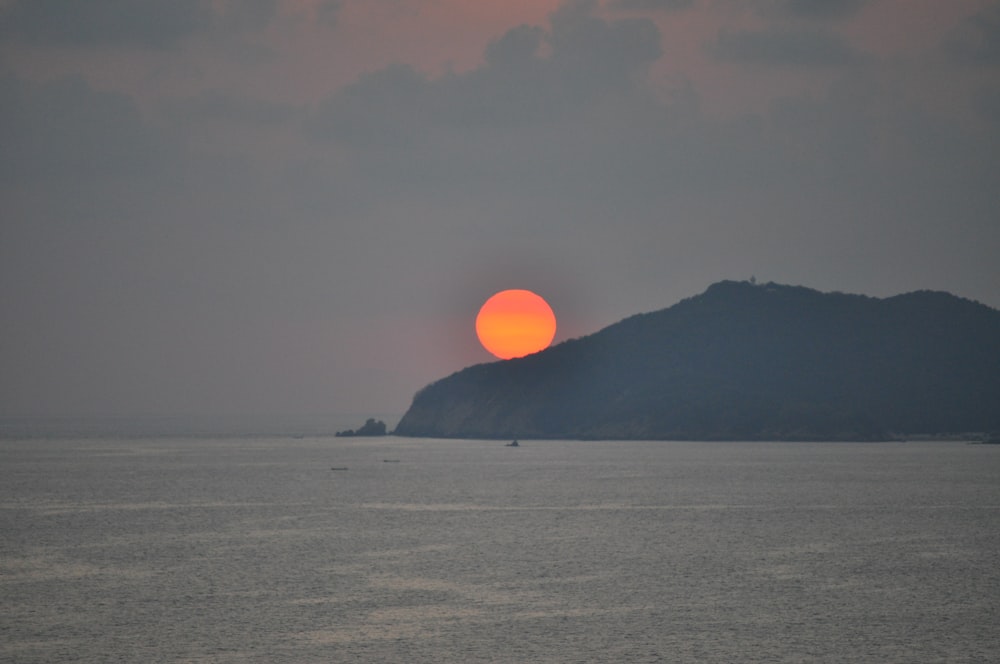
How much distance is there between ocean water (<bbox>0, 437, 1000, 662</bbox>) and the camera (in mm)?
42750

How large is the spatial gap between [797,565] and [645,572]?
33.3 ft

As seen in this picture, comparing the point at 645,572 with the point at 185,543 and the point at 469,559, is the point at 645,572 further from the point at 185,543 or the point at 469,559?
the point at 185,543

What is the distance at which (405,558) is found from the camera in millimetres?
69562

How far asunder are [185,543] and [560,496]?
5584 cm

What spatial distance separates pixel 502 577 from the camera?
60.5m

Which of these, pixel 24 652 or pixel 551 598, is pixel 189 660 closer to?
pixel 24 652

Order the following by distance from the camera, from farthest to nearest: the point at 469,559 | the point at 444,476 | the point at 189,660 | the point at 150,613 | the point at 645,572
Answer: the point at 444,476 → the point at 469,559 → the point at 645,572 → the point at 150,613 → the point at 189,660

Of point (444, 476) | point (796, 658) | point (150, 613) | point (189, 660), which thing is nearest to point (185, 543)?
point (150, 613)

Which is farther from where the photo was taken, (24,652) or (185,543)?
(185,543)

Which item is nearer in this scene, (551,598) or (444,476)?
(551,598)

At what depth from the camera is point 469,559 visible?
225 feet

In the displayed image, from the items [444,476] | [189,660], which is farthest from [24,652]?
[444,476]

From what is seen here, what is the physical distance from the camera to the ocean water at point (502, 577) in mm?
42750

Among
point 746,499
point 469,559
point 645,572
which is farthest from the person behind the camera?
point 746,499
